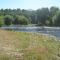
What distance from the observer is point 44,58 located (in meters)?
7.84

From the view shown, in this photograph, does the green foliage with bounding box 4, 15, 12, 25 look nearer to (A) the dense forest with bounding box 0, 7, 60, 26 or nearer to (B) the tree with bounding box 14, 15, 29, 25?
(A) the dense forest with bounding box 0, 7, 60, 26

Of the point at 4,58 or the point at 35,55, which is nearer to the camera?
the point at 4,58

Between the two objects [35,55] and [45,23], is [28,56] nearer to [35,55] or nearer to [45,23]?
[35,55]

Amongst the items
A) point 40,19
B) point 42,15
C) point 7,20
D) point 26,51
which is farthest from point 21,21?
point 26,51

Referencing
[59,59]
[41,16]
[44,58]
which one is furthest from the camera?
[41,16]

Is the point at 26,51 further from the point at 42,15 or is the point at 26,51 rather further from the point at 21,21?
the point at 42,15

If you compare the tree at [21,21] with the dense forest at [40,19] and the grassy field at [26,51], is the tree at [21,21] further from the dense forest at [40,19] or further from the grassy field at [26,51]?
the grassy field at [26,51]

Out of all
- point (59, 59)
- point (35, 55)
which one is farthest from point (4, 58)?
point (59, 59)

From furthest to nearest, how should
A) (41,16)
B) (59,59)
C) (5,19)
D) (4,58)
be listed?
(41,16) → (5,19) → (59,59) → (4,58)

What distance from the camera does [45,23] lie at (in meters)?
63.8

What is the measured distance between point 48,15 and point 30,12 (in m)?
14.7

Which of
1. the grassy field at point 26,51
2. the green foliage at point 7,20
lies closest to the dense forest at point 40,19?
the green foliage at point 7,20

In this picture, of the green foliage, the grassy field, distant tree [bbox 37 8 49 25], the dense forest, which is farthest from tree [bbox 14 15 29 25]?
the grassy field

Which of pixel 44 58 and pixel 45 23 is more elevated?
pixel 44 58
